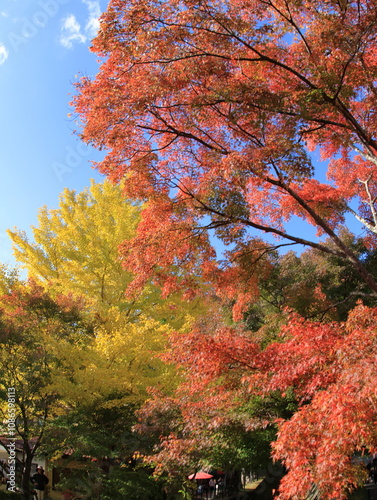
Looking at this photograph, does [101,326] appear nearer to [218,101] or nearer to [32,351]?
[32,351]

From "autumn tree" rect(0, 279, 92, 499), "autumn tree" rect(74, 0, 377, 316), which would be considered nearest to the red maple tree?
"autumn tree" rect(74, 0, 377, 316)

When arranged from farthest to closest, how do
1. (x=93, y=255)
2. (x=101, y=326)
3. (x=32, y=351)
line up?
1. (x=93, y=255)
2. (x=101, y=326)
3. (x=32, y=351)

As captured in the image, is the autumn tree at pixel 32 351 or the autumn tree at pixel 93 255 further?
the autumn tree at pixel 93 255

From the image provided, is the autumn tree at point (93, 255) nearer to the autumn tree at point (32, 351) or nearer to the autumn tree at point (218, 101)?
the autumn tree at point (32, 351)

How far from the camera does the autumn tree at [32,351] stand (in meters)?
8.67

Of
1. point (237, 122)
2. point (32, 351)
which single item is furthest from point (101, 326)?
point (237, 122)

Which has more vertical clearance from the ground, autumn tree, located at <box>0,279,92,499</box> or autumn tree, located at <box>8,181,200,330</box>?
autumn tree, located at <box>8,181,200,330</box>

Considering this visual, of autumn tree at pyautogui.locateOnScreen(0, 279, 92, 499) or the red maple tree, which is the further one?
autumn tree at pyautogui.locateOnScreen(0, 279, 92, 499)

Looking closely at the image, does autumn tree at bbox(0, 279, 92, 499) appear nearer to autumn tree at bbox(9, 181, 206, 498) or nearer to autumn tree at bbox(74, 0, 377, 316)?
autumn tree at bbox(9, 181, 206, 498)

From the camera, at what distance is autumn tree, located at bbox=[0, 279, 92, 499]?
867 centimetres

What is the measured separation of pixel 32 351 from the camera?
29.1ft

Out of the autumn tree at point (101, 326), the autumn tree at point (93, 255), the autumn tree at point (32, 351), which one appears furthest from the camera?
the autumn tree at point (93, 255)

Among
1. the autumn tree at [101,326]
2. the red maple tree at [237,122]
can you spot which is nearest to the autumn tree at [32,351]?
the autumn tree at [101,326]

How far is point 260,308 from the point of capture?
13977mm
